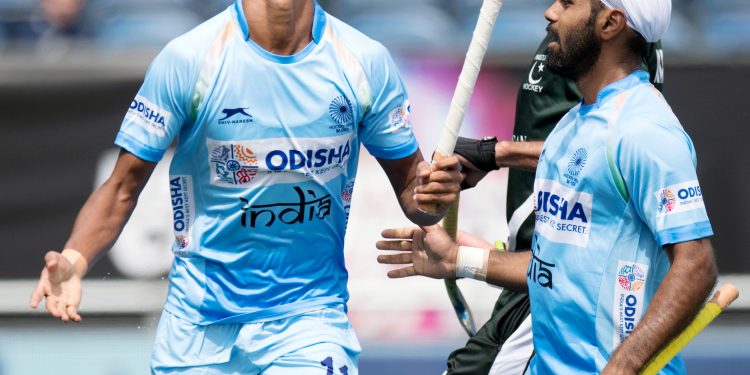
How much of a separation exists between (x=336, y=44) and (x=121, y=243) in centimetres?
274

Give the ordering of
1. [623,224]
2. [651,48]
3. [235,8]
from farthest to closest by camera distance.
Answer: [651,48] < [235,8] < [623,224]

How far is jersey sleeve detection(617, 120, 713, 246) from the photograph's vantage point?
340 cm

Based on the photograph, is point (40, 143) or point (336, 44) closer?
point (336, 44)

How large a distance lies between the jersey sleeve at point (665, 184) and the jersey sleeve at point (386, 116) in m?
1.04

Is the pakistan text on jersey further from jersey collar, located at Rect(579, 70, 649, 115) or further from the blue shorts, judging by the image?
jersey collar, located at Rect(579, 70, 649, 115)

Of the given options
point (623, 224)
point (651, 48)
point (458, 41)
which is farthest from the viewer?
point (458, 41)

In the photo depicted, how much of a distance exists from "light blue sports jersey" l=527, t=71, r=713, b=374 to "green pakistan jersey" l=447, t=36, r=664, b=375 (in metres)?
0.87

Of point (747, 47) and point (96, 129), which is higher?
point (747, 47)

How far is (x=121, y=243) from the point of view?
6535mm

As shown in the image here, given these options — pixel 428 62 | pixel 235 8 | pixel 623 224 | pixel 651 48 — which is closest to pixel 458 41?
pixel 428 62

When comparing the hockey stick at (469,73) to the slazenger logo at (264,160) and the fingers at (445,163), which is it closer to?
the fingers at (445,163)

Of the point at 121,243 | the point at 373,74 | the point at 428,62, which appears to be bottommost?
the point at 121,243

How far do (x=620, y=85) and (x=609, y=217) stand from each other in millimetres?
403

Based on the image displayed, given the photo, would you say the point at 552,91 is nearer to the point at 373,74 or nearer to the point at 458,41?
the point at 373,74
